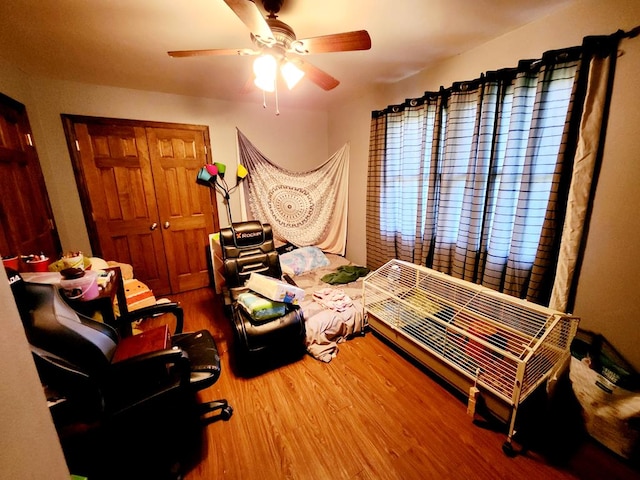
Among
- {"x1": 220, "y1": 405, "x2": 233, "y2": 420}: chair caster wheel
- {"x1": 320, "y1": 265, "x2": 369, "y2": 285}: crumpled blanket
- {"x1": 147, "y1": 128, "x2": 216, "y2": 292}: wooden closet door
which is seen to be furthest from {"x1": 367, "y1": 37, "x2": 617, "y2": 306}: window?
{"x1": 147, "y1": 128, "x2": 216, "y2": 292}: wooden closet door

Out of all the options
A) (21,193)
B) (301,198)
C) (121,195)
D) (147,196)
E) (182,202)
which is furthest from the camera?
(301,198)

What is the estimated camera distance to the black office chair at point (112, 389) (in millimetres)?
952

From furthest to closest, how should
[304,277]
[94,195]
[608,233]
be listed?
[304,277] → [94,195] → [608,233]

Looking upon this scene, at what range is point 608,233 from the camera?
4.67 feet

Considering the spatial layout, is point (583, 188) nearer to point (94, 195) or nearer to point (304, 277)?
point (304, 277)

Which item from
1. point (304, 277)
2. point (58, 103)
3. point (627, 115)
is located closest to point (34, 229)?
point (58, 103)

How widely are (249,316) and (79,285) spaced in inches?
39.1

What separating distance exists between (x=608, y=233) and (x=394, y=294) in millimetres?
1310

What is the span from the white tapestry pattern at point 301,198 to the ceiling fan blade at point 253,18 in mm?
1966

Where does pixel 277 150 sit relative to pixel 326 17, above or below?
below

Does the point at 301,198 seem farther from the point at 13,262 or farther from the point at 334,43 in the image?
the point at 13,262

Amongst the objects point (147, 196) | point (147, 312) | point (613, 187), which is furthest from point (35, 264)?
point (613, 187)

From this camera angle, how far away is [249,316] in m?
1.85

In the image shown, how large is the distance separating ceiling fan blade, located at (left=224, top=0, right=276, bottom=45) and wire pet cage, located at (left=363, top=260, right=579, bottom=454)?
1.80 metres
